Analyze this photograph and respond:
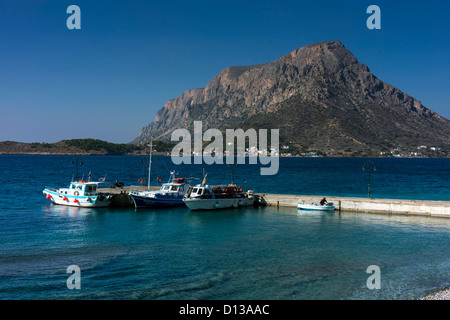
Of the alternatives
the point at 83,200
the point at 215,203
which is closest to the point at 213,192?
the point at 215,203

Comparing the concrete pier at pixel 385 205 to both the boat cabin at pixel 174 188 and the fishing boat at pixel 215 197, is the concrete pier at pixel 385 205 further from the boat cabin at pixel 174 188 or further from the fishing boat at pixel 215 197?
the boat cabin at pixel 174 188

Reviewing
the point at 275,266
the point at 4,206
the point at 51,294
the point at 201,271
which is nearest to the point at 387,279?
the point at 275,266

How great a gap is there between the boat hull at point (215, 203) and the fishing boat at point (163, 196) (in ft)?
15.2

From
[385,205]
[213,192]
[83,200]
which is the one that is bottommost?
[83,200]

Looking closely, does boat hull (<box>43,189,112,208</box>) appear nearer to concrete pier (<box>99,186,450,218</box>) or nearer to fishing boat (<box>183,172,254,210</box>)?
concrete pier (<box>99,186,450,218</box>)

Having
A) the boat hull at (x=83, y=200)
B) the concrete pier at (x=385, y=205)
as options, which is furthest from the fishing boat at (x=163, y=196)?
the concrete pier at (x=385, y=205)

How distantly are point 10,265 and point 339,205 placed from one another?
139ft

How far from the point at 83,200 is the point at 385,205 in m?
43.0

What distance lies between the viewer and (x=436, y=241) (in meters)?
35.0

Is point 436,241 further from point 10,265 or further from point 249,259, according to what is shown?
point 10,265

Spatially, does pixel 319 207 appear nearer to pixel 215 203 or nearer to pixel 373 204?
pixel 373 204

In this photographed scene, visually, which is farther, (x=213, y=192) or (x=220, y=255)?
(x=213, y=192)

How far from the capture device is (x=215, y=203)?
56.0m

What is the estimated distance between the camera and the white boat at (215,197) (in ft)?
178
